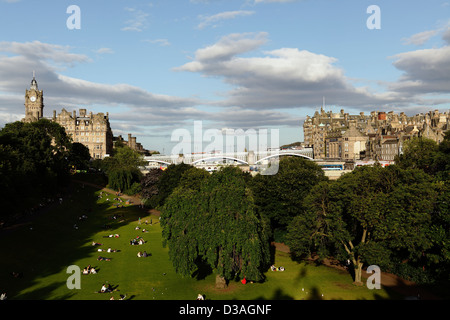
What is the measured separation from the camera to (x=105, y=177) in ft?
438

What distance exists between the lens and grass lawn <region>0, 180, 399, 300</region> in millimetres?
36875

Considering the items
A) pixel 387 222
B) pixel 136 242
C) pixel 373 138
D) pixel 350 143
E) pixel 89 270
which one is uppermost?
pixel 373 138

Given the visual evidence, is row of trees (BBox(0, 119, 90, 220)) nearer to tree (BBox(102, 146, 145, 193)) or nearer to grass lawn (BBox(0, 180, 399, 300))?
grass lawn (BBox(0, 180, 399, 300))

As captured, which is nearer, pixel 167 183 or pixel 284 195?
pixel 284 195

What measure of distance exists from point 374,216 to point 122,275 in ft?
89.7

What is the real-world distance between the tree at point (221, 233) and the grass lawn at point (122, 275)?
2853 millimetres

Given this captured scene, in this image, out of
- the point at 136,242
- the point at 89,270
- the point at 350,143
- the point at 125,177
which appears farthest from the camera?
the point at 350,143

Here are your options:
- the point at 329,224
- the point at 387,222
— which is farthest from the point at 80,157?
the point at 387,222

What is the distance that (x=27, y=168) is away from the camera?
68.8 metres

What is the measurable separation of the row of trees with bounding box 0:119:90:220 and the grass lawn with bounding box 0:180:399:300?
4845 millimetres

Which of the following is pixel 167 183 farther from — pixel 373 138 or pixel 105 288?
pixel 373 138

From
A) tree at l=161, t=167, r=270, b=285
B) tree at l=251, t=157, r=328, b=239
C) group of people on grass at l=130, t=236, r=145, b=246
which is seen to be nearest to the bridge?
tree at l=251, t=157, r=328, b=239
